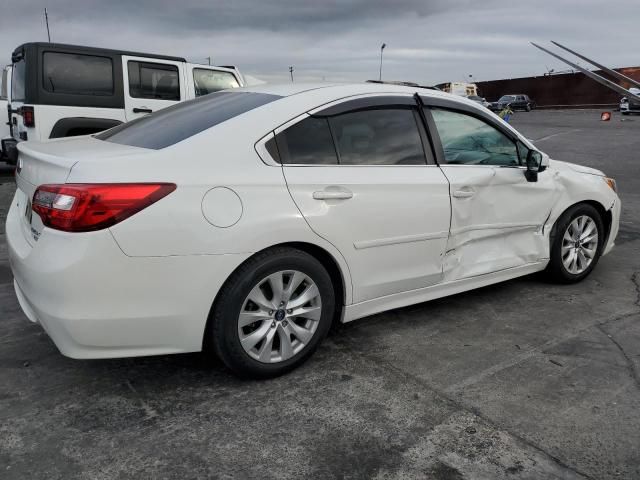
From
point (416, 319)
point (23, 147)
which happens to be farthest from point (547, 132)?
point (23, 147)

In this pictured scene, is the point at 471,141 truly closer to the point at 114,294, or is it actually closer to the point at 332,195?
the point at 332,195

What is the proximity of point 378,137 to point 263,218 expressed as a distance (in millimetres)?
1037

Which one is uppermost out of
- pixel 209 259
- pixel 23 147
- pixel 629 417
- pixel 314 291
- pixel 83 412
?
pixel 23 147

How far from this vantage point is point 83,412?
2.67 meters

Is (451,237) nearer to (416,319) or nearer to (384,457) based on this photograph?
(416,319)

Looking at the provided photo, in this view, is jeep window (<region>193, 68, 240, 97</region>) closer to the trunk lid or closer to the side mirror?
the trunk lid

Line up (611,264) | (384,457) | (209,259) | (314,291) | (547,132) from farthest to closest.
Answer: (547,132) → (611,264) → (314,291) → (209,259) → (384,457)

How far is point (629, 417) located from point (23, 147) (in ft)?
11.4

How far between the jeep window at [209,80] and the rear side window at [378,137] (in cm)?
618

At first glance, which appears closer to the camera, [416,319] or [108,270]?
[108,270]

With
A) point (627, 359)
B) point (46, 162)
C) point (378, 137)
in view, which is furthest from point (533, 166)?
point (46, 162)

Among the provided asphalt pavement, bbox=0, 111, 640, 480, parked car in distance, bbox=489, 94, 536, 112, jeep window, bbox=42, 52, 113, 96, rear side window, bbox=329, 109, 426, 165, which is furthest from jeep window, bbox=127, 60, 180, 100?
parked car in distance, bbox=489, 94, 536, 112

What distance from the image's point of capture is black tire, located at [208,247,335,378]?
9.00 ft

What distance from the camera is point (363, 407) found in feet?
9.04
